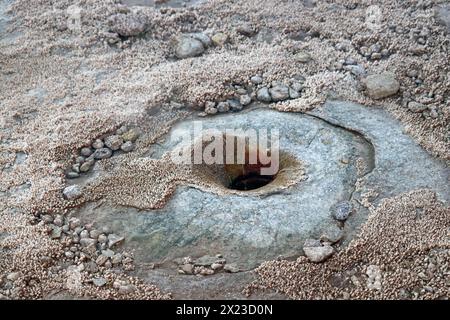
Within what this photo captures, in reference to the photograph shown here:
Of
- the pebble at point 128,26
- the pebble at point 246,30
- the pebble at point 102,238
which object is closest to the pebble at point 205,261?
the pebble at point 102,238

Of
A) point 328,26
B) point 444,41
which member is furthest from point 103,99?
point 444,41

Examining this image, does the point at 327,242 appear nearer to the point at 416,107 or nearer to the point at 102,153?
the point at 416,107

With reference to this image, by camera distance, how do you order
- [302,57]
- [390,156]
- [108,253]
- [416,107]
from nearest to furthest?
[108,253] < [390,156] < [416,107] < [302,57]

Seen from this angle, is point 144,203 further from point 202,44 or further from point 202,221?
point 202,44

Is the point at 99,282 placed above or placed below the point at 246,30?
below

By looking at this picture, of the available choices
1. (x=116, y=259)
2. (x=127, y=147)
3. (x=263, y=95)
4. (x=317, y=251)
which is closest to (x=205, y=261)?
(x=116, y=259)

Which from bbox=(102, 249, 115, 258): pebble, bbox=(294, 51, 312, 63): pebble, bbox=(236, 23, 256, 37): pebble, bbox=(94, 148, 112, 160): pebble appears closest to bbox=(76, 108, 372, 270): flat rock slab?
bbox=(102, 249, 115, 258): pebble

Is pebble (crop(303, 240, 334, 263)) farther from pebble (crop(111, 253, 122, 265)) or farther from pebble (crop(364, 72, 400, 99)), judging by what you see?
pebble (crop(364, 72, 400, 99))
